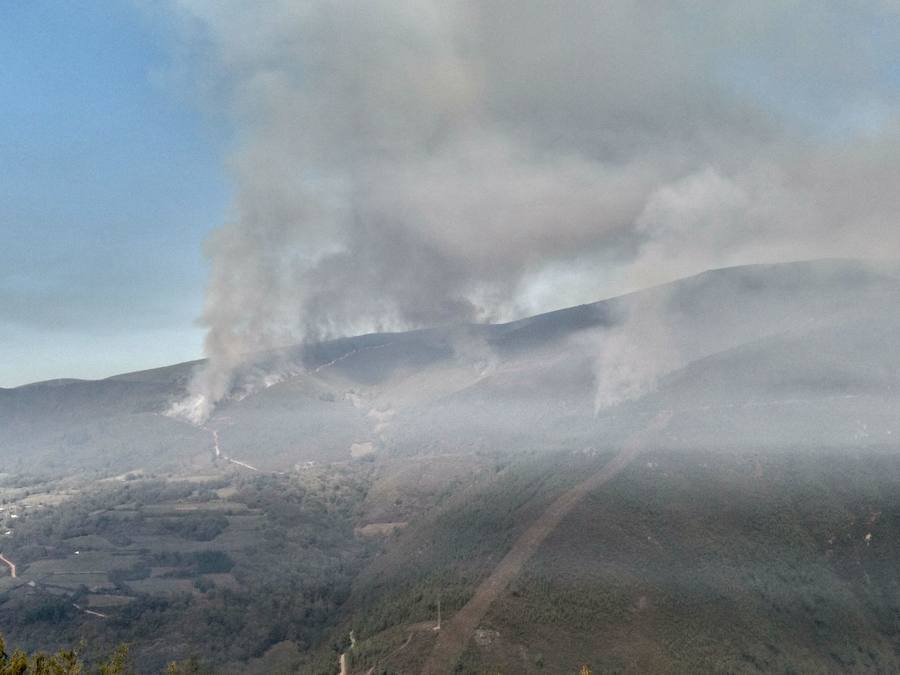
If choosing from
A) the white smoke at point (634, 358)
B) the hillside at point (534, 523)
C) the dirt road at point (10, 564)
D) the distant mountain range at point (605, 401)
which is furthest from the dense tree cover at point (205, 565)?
the white smoke at point (634, 358)

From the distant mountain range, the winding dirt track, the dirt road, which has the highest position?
the distant mountain range

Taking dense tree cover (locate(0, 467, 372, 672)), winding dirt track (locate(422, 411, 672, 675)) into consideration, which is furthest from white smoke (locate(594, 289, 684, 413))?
dense tree cover (locate(0, 467, 372, 672))

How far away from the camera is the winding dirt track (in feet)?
184

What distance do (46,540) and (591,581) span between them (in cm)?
6728

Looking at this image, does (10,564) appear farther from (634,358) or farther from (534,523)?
(634,358)

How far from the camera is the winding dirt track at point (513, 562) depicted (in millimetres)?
56000

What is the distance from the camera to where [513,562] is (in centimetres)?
7250

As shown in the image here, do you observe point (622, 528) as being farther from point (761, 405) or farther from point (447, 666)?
point (761, 405)

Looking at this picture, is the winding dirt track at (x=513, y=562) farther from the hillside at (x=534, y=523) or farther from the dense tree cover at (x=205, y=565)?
the dense tree cover at (x=205, y=565)

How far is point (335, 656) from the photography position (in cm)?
6500

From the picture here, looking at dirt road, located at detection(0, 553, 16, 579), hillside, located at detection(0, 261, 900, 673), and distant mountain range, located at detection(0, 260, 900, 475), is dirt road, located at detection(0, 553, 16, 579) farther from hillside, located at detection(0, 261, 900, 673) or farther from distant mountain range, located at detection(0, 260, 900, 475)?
distant mountain range, located at detection(0, 260, 900, 475)

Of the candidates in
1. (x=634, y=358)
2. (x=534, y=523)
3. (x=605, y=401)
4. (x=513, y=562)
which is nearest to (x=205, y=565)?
(x=513, y=562)

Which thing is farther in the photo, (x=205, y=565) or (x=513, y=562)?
(x=205, y=565)

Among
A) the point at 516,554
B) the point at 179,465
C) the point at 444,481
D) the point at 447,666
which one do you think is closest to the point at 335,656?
the point at 447,666
